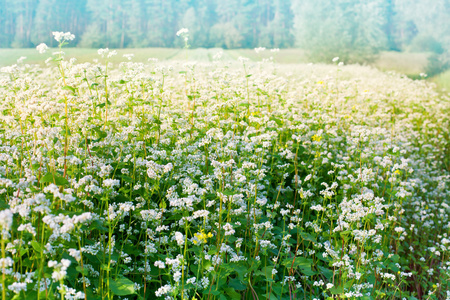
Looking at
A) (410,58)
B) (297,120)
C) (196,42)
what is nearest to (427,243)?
(297,120)

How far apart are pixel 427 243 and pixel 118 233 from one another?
4.44 m

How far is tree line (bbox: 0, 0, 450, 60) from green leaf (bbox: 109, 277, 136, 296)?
2563cm

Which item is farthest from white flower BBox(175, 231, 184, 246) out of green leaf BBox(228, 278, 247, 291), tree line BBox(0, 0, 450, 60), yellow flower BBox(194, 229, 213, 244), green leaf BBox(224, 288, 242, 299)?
tree line BBox(0, 0, 450, 60)

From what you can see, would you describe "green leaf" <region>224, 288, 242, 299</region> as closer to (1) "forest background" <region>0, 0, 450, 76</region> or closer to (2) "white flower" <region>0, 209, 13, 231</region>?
(2) "white flower" <region>0, 209, 13, 231</region>

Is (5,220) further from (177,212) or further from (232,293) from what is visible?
(232,293)

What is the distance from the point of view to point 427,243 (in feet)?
17.5

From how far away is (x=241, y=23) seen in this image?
5428 centimetres

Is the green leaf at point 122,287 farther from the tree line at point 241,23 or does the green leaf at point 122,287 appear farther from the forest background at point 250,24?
the tree line at point 241,23

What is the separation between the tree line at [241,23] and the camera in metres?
28.0

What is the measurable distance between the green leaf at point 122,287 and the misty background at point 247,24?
24584 millimetres

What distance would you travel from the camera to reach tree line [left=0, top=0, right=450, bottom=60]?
27953 mm

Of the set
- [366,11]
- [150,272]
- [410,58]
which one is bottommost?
[150,272]

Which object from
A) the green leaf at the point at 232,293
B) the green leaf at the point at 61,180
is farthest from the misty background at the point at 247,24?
the green leaf at the point at 232,293

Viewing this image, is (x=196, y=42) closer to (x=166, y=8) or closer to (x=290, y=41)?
(x=166, y=8)
